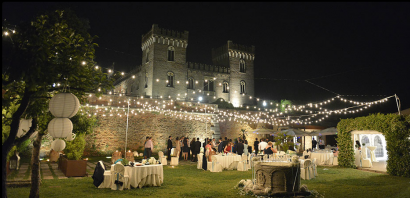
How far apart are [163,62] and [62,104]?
66.4 feet

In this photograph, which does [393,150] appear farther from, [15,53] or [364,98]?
[364,98]

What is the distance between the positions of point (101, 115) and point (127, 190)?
11463 mm

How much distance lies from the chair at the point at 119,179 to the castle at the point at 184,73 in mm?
14880

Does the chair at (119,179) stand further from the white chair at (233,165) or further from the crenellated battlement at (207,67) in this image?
the crenellated battlement at (207,67)

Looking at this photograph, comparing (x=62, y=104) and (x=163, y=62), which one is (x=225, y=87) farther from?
(x=62, y=104)

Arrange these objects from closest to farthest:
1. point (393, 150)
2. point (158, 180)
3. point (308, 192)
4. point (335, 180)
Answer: point (308, 192) < point (158, 180) < point (335, 180) < point (393, 150)

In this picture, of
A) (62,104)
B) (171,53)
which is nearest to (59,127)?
(62,104)

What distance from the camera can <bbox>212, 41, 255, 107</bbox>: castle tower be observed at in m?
27.6

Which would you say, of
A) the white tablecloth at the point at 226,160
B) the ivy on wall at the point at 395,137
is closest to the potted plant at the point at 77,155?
the white tablecloth at the point at 226,160

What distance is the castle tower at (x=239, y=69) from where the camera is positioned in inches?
1085

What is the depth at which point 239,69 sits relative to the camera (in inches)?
1121

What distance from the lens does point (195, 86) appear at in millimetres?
25688

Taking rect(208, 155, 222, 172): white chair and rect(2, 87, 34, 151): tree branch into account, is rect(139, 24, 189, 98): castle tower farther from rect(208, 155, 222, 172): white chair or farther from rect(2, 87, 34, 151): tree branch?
Result: rect(2, 87, 34, 151): tree branch

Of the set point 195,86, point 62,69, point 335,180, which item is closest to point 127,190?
point 62,69
